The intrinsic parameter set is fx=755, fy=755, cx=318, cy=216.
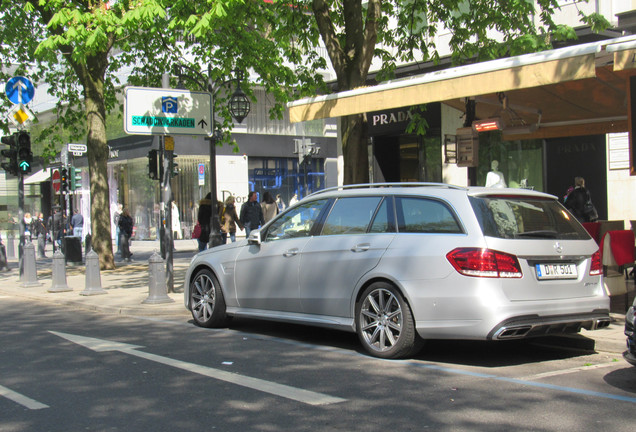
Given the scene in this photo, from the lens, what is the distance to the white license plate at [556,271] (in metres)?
6.72

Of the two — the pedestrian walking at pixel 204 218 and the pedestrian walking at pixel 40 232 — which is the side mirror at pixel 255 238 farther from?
the pedestrian walking at pixel 40 232

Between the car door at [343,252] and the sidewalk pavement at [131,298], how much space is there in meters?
2.16

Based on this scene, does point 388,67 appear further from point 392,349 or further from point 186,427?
point 186,427

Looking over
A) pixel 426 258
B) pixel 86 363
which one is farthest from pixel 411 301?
pixel 86 363

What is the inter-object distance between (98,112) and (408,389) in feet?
50.4

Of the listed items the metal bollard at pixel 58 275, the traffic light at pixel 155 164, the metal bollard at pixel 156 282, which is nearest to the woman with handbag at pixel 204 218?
the metal bollard at pixel 58 275

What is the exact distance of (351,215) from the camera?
790cm

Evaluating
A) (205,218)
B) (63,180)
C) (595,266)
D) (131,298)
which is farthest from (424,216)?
(63,180)

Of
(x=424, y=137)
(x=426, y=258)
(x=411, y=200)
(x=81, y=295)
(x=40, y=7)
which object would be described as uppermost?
(x=40, y=7)

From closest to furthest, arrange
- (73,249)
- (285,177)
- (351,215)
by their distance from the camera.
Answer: (351,215) → (73,249) → (285,177)

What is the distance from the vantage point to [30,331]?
31.7 ft

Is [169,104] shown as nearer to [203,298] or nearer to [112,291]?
[112,291]

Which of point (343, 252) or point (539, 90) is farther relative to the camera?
point (539, 90)

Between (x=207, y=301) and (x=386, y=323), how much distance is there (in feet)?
10.3
